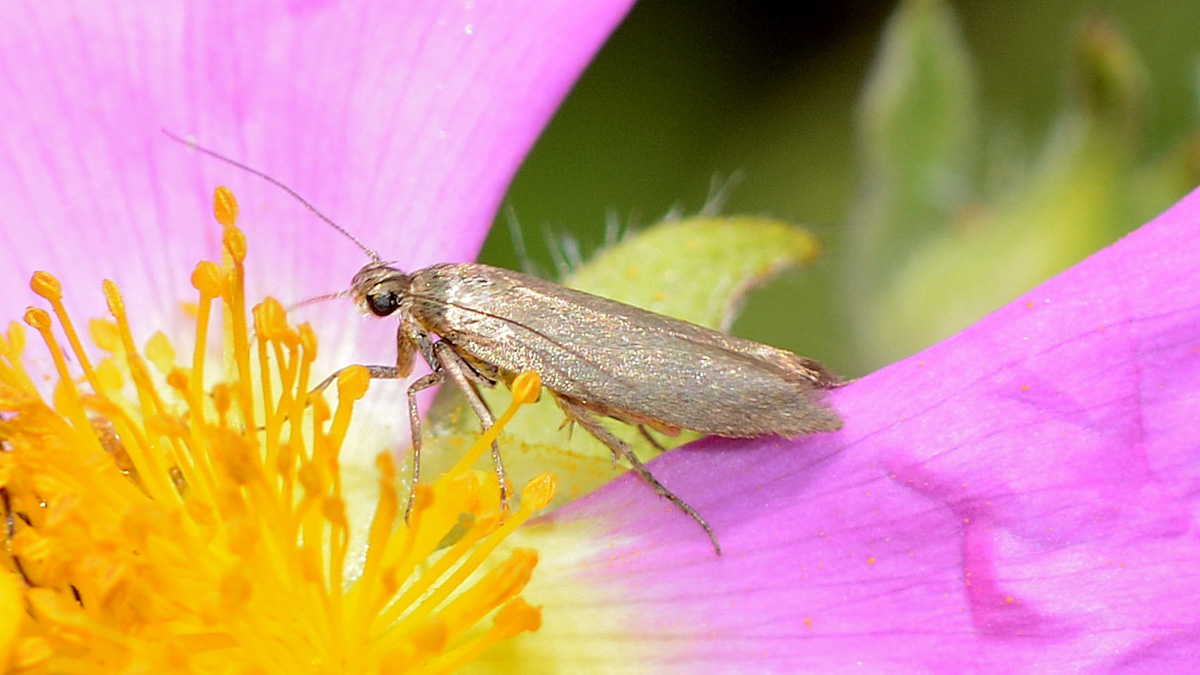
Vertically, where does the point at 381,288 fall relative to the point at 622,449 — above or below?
above

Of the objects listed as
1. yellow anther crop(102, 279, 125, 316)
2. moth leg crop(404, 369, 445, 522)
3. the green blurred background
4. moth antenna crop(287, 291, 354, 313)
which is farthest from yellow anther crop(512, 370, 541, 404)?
the green blurred background

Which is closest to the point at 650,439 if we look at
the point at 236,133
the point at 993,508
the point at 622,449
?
the point at 622,449

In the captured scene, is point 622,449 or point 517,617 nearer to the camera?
point 517,617

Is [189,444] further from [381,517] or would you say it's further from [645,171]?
[645,171]

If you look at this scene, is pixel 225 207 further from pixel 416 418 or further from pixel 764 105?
pixel 764 105

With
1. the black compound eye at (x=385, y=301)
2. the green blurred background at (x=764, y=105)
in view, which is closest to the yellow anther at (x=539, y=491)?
the black compound eye at (x=385, y=301)

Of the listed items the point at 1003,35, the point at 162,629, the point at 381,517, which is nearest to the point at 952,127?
the point at 1003,35
